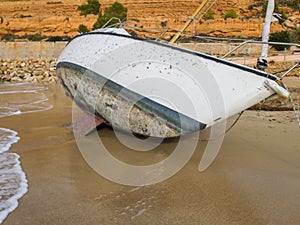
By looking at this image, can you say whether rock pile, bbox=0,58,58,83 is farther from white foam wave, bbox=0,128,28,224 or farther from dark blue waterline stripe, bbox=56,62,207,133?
dark blue waterline stripe, bbox=56,62,207,133

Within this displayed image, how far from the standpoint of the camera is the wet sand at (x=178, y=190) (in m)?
2.90

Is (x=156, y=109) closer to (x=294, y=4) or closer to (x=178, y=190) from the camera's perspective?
(x=178, y=190)

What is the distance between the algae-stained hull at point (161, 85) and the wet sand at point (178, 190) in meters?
0.52

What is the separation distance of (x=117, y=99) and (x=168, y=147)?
0.90m

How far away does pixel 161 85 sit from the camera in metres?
4.19

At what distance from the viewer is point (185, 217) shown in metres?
2.88

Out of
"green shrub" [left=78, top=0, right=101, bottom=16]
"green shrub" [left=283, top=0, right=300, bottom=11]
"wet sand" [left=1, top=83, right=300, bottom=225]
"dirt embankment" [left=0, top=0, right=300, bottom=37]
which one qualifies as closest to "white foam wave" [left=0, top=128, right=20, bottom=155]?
"wet sand" [left=1, top=83, right=300, bottom=225]

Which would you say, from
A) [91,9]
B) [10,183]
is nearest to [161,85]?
[10,183]

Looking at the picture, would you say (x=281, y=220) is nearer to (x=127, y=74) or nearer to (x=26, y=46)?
(x=127, y=74)

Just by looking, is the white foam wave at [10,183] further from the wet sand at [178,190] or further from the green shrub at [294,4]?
the green shrub at [294,4]

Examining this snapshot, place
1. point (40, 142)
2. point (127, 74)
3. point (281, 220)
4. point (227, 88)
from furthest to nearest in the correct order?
1. point (40, 142)
2. point (127, 74)
3. point (227, 88)
4. point (281, 220)

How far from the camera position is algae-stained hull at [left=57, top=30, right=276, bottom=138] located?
161 inches

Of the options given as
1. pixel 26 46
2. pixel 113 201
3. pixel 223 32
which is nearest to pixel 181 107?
pixel 113 201

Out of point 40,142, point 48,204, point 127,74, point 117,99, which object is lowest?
point 40,142
